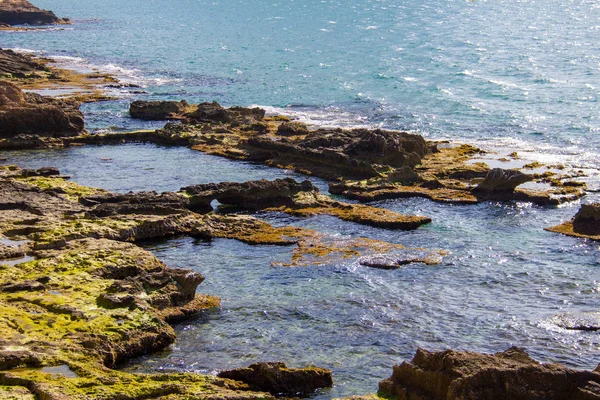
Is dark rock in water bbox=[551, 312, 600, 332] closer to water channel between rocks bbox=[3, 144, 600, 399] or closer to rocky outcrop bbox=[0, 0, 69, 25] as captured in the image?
water channel between rocks bbox=[3, 144, 600, 399]

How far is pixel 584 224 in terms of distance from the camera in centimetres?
4309

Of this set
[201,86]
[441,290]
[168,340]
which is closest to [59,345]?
[168,340]

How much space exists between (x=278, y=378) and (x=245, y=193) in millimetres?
23468

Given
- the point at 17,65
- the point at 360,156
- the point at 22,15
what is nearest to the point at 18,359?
the point at 360,156

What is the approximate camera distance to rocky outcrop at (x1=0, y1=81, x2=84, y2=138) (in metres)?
62.2

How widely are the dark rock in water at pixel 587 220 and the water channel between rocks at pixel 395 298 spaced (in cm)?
140

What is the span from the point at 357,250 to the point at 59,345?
1761 cm

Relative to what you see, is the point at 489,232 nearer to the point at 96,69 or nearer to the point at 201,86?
the point at 201,86

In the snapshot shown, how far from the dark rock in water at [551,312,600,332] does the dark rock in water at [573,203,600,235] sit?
35.9ft

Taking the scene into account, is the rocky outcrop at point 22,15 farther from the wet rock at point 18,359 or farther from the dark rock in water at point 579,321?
the wet rock at point 18,359

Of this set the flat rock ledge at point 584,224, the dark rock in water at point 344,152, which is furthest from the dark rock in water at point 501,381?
the dark rock in water at point 344,152

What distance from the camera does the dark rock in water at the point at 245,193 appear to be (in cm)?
4619

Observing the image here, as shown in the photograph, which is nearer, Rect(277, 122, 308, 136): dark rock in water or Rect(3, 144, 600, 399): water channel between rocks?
Rect(3, 144, 600, 399): water channel between rocks

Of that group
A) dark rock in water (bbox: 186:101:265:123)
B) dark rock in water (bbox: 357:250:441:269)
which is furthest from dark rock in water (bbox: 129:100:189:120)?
dark rock in water (bbox: 357:250:441:269)
